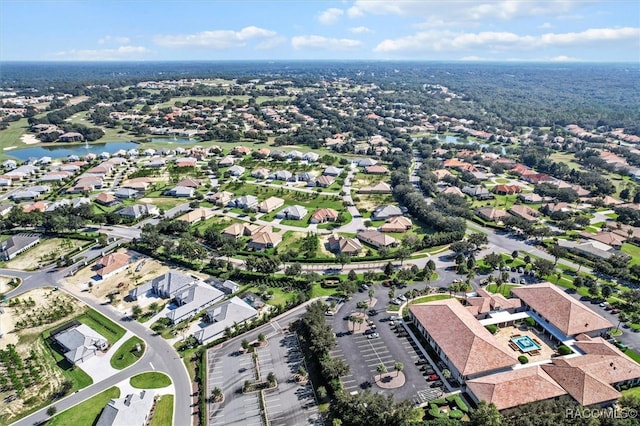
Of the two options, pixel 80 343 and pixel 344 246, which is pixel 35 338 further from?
pixel 344 246

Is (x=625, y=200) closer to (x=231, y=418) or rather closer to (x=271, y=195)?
(x=271, y=195)

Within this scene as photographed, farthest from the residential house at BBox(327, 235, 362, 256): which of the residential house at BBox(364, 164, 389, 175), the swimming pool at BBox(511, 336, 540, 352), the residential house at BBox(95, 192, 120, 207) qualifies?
the residential house at BBox(95, 192, 120, 207)

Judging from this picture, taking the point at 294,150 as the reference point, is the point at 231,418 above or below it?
below

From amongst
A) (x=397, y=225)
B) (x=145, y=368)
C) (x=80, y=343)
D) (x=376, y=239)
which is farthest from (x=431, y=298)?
(x=80, y=343)

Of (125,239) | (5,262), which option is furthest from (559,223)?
(5,262)

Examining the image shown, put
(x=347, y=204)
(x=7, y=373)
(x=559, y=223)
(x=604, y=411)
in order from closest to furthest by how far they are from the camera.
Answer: (x=604, y=411) → (x=7, y=373) → (x=559, y=223) → (x=347, y=204)

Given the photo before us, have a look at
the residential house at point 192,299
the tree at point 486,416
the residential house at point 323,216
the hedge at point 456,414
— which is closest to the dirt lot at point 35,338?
the residential house at point 192,299

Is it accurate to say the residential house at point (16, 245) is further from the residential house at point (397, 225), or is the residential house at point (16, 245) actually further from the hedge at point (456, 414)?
the hedge at point (456, 414)
